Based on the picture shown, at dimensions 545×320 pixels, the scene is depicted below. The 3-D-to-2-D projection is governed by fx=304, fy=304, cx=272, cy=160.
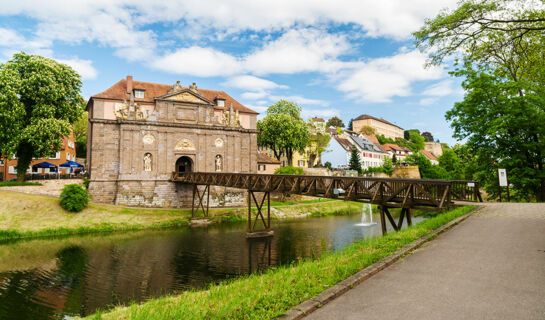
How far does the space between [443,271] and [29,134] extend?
33080mm

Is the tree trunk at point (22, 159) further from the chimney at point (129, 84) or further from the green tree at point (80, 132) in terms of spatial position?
the green tree at point (80, 132)

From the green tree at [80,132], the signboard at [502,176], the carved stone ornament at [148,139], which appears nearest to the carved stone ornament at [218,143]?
the carved stone ornament at [148,139]

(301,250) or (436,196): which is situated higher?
(436,196)

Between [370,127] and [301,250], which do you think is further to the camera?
[370,127]

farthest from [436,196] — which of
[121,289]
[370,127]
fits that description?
[370,127]

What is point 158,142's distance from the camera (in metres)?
34.0

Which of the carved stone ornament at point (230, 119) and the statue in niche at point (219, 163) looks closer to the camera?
the statue in niche at point (219, 163)

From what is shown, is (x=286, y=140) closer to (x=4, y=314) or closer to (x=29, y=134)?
(x=29, y=134)

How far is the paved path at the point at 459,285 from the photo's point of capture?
4.68 meters

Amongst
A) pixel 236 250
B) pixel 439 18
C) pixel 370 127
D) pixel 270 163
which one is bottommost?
pixel 236 250

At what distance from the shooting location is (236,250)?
18.9 metres

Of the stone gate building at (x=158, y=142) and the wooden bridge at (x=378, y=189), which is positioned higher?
the stone gate building at (x=158, y=142)

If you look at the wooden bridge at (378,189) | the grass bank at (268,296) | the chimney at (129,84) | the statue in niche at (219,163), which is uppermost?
the chimney at (129,84)

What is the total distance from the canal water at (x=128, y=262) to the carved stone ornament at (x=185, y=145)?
1172 centimetres
